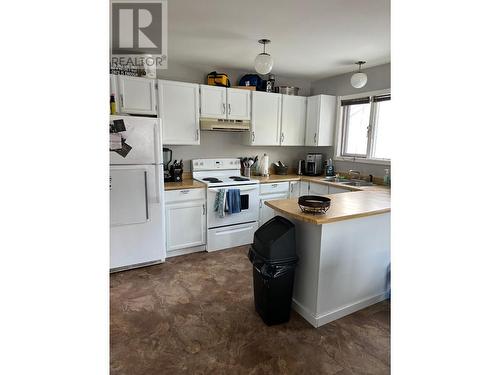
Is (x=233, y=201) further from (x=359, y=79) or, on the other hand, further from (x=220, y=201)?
(x=359, y=79)

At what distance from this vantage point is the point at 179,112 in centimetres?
345

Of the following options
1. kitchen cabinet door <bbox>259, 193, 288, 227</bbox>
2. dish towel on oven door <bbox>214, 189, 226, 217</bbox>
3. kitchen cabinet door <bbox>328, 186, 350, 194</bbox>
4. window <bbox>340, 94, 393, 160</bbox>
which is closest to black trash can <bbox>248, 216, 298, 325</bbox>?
dish towel on oven door <bbox>214, 189, 226, 217</bbox>

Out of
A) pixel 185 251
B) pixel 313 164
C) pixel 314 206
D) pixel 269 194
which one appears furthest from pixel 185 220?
pixel 313 164

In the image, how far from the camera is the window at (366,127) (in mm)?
3867

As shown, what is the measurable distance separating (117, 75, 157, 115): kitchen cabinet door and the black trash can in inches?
82.6

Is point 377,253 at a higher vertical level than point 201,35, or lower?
lower

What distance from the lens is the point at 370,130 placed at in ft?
13.1

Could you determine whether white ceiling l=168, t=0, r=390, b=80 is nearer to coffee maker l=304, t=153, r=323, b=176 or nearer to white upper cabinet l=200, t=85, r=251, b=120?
white upper cabinet l=200, t=85, r=251, b=120

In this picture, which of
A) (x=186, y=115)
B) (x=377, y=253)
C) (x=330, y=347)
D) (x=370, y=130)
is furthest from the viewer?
(x=370, y=130)

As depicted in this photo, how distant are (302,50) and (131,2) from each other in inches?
71.9
